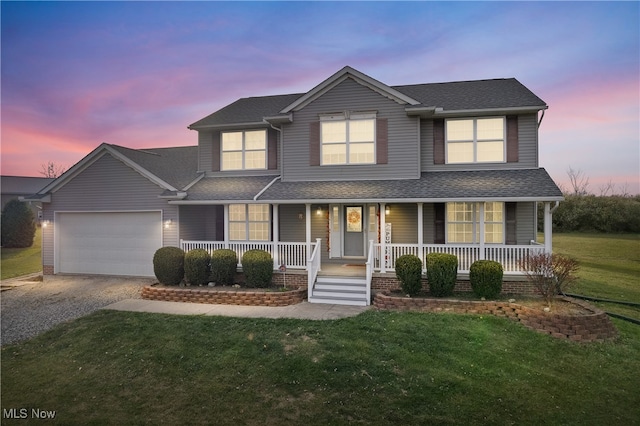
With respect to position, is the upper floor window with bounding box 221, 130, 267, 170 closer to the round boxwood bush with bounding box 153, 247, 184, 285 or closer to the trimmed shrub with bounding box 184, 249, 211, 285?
the trimmed shrub with bounding box 184, 249, 211, 285

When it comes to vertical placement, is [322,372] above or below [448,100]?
below

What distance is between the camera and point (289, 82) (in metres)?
24.4

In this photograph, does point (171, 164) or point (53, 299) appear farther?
point (171, 164)

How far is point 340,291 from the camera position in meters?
10.8

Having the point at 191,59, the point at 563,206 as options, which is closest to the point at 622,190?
the point at 563,206

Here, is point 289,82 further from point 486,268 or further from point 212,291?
point 486,268

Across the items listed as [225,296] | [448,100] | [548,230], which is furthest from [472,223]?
[225,296]

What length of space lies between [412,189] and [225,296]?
23.2 feet

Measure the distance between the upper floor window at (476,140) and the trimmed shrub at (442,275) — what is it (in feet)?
15.6

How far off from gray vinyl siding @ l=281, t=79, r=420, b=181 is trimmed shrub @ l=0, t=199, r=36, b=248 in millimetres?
23451

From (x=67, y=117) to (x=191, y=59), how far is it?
389 inches

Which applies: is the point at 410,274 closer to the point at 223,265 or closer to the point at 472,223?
the point at 472,223

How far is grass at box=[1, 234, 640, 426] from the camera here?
511 centimetres

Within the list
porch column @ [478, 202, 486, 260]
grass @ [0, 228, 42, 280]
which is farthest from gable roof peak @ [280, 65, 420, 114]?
grass @ [0, 228, 42, 280]
